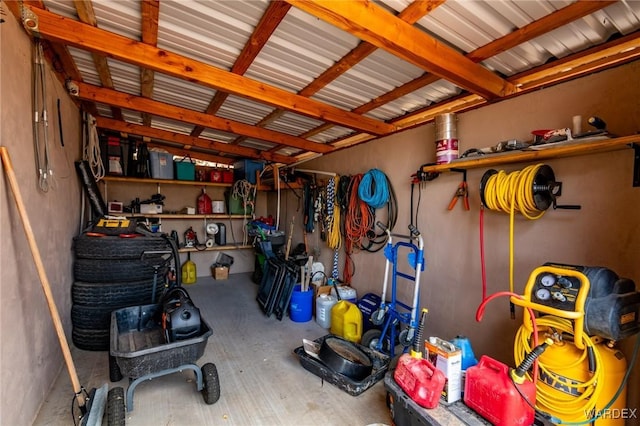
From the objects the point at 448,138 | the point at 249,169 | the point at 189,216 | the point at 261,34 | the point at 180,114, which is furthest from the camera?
the point at 249,169

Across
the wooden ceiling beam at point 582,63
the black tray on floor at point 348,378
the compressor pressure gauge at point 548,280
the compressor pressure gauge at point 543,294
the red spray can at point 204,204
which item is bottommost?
the black tray on floor at point 348,378

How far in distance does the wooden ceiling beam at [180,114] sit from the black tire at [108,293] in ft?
6.21

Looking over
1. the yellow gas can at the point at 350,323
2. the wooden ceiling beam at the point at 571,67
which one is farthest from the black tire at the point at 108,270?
the wooden ceiling beam at the point at 571,67

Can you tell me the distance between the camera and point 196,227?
5.99 meters

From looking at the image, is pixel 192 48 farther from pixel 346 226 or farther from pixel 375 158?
pixel 346 226

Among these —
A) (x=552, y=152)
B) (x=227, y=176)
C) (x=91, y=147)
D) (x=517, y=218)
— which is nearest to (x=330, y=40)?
(x=552, y=152)

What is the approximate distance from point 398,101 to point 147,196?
16.4 feet

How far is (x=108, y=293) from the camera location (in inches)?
111

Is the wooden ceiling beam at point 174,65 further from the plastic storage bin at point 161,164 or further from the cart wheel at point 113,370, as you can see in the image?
the plastic storage bin at point 161,164

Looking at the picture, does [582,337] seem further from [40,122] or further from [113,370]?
[40,122]

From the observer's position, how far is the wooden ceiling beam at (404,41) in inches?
58.2

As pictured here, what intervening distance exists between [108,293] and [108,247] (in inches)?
17.7

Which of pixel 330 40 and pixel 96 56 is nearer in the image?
pixel 330 40

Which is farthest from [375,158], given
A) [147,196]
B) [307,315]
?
[147,196]
